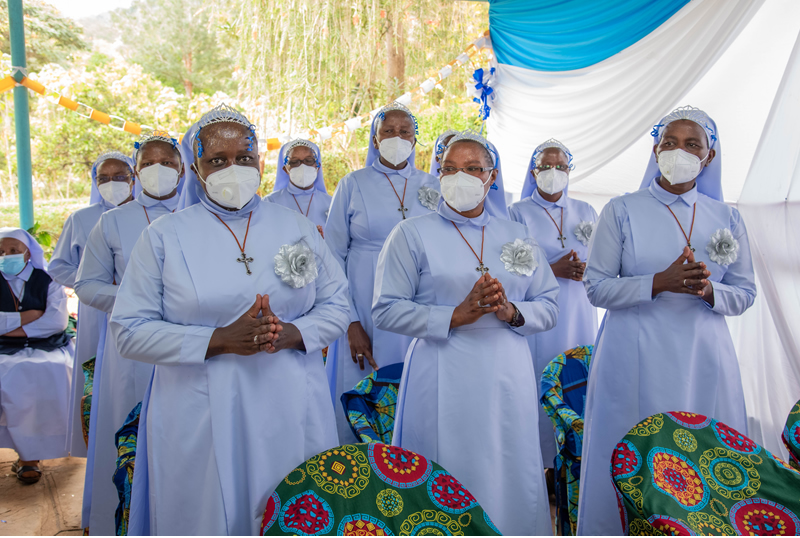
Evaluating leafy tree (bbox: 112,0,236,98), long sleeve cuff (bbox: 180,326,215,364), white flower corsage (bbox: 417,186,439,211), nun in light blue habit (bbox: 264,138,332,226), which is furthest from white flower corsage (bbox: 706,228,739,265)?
leafy tree (bbox: 112,0,236,98)

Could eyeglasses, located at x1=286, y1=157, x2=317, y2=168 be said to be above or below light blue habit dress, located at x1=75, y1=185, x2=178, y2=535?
above

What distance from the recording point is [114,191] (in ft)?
15.3

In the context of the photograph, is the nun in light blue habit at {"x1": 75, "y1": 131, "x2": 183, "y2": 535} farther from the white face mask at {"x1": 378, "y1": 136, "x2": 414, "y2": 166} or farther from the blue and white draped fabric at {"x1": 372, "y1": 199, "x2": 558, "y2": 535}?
the blue and white draped fabric at {"x1": 372, "y1": 199, "x2": 558, "y2": 535}

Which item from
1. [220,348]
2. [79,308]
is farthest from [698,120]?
[79,308]

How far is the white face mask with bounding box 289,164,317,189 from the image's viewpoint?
5770 mm

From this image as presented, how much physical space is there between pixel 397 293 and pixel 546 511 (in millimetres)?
1197

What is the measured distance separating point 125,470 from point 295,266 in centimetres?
106

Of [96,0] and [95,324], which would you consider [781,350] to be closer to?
[95,324]

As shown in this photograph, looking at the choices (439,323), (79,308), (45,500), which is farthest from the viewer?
(79,308)

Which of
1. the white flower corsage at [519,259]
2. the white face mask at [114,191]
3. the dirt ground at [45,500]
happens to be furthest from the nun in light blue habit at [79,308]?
the white flower corsage at [519,259]

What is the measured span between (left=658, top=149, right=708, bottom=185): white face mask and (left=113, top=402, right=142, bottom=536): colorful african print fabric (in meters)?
2.79

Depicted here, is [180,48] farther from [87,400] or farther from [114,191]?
[87,400]

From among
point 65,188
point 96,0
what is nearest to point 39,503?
point 65,188

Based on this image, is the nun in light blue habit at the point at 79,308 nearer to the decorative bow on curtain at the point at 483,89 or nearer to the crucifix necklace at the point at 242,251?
the crucifix necklace at the point at 242,251
